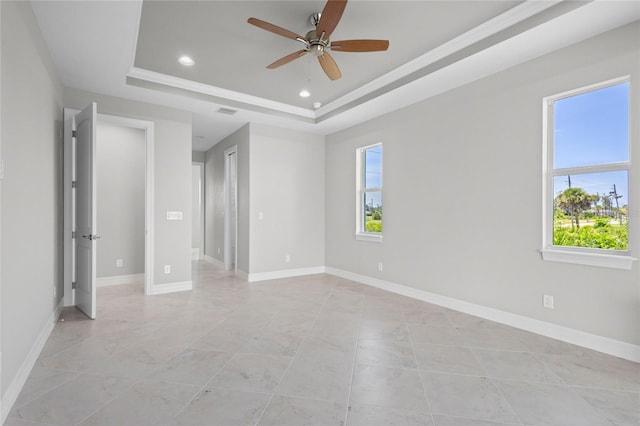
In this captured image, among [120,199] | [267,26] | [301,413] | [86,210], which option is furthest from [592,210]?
[120,199]

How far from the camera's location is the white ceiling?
8.11ft

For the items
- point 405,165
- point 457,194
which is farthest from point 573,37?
point 405,165

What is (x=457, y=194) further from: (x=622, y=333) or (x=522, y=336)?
(x=622, y=333)

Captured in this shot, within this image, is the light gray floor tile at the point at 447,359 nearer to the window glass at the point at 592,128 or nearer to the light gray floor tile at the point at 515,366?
the light gray floor tile at the point at 515,366

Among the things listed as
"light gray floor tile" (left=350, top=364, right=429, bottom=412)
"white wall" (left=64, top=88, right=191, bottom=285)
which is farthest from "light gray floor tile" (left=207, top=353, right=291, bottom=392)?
"white wall" (left=64, top=88, right=191, bottom=285)

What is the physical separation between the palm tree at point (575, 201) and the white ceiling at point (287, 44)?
4.31 feet

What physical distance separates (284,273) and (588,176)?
14.1 feet

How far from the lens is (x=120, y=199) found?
508cm

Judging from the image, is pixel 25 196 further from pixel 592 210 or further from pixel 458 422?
pixel 592 210

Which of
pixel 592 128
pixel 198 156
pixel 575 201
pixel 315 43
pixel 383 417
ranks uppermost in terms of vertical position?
pixel 315 43

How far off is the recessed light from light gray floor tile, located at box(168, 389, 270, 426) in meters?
3.21

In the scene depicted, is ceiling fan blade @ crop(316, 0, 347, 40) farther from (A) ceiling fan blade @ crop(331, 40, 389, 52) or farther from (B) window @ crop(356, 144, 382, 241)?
(B) window @ crop(356, 144, 382, 241)

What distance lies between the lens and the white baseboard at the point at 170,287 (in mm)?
4375

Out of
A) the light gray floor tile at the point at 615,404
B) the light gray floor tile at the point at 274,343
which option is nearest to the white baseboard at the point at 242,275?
the light gray floor tile at the point at 274,343
